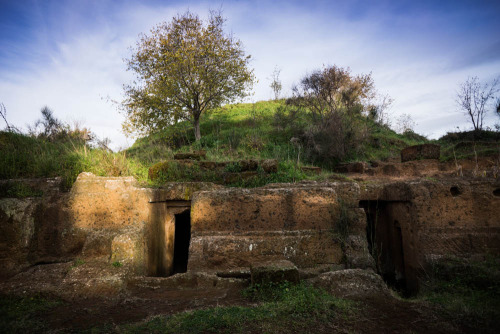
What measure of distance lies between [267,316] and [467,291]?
2.50m

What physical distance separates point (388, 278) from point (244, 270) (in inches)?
120

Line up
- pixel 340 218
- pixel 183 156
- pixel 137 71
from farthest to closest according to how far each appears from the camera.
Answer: pixel 137 71
pixel 183 156
pixel 340 218

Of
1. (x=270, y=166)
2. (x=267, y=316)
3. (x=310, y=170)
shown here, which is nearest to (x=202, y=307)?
(x=267, y=316)

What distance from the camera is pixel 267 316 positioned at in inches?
99.7

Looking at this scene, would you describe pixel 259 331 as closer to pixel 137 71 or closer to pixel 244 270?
pixel 244 270

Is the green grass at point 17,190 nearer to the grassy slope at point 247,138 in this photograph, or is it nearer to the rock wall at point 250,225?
the rock wall at point 250,225

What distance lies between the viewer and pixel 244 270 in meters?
3.88

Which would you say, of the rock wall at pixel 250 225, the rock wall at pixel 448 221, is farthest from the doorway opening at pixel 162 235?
the rock wall at pixel 448 221

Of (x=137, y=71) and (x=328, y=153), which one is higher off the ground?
(x=137, y=71)

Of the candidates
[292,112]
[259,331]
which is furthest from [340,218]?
[292,112]

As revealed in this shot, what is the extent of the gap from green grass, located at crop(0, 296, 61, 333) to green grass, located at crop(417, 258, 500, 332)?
401cm

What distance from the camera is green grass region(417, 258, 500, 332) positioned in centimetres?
247

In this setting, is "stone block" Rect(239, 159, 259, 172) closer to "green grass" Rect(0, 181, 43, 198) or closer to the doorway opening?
the doorway opening

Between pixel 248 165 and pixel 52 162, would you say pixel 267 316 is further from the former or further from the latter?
A: pixel 52 162
